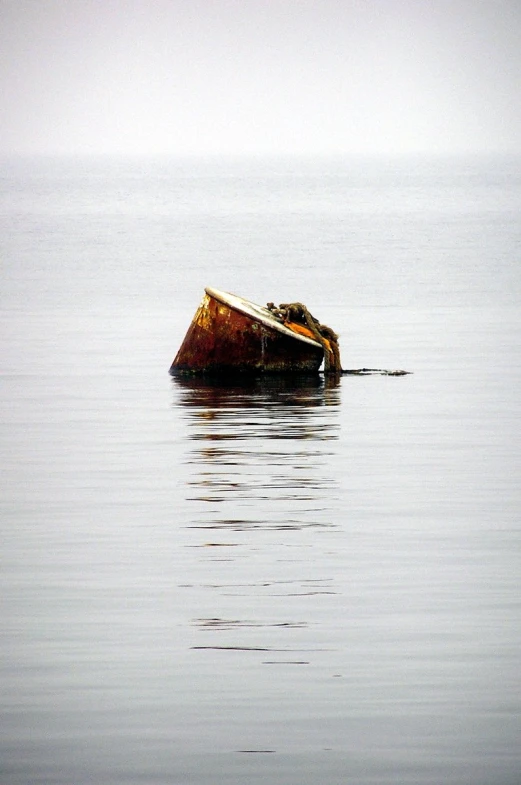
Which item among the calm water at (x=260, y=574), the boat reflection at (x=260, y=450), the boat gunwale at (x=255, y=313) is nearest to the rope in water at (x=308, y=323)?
the boat gunwale at (x=255, y=313)

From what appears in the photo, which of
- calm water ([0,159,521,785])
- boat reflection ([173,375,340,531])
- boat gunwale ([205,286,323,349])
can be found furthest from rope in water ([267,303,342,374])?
calm water ([0,159,521,785])

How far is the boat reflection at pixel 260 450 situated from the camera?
13.3 meters

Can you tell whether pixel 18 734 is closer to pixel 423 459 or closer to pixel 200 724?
pixel 200 724

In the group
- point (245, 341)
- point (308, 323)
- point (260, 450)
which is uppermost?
point (308, 323)

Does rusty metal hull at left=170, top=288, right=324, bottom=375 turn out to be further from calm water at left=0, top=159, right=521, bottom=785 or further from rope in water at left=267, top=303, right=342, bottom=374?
calm water at left=0, top=159, right=521, bottom=785

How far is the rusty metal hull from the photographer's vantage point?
71.9 ft

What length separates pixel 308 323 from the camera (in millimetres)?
22406

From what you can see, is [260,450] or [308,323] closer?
[260,450]

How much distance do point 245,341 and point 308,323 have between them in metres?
0.68

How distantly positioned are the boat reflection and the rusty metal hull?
0.20 metres

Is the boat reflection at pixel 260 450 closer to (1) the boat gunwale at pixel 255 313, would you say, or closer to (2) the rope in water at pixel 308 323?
(2) the rope in water at pixel 308 323

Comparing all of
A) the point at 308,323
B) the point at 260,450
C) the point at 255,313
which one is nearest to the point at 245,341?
the point at 255,313

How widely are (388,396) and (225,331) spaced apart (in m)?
1.77

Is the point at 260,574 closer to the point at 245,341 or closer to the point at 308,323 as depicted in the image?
the point at 245,341
